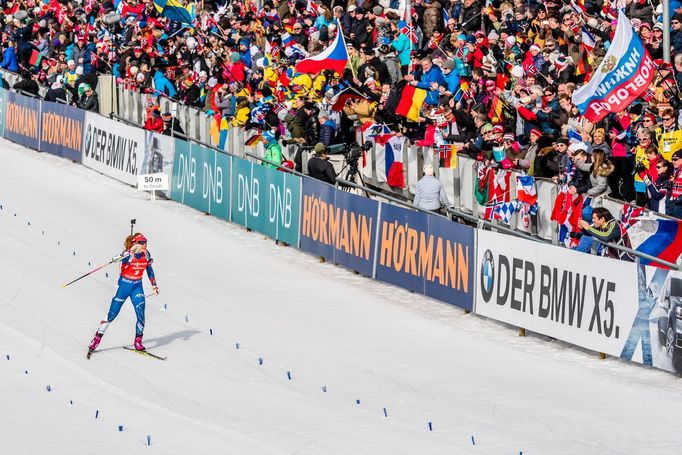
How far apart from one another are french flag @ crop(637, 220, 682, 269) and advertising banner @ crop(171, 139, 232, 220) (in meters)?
11.2

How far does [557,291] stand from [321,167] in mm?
6692

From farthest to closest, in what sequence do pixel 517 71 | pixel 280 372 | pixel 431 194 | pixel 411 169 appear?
pixel 411 169 → pixel 517 71 → pixel 431 194 → pixel 280 372

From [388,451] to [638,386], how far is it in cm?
409

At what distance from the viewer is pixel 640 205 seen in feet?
63.1

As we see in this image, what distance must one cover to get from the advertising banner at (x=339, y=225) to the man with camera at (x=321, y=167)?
0.21 m

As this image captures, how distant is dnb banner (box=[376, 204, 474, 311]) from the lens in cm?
2062

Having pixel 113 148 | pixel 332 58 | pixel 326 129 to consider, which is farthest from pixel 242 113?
pixel 113 148

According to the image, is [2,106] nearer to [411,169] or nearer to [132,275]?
[411,169]

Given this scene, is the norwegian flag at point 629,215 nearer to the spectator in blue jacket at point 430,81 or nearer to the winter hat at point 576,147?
the winter hat at point 576,147

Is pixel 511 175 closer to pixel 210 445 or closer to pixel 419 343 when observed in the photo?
pixel 419 343

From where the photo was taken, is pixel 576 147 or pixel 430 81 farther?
pixel 430 81

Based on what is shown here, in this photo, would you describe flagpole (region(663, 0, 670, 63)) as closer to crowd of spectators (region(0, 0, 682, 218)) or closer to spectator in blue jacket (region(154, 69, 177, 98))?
crowd of spectators (region(0, 0, 682, 218))

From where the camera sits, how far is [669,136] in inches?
740

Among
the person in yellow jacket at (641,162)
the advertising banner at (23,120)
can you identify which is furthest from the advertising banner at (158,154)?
the person in yellow jacket at (641,162)
